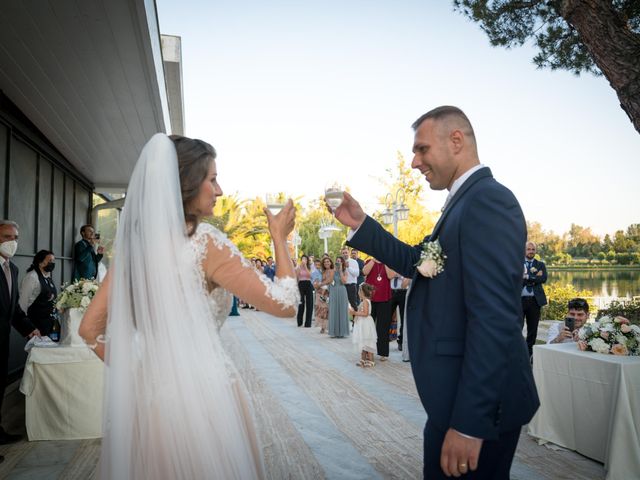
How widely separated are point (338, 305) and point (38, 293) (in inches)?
305

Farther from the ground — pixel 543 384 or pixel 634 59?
pixel 634 59

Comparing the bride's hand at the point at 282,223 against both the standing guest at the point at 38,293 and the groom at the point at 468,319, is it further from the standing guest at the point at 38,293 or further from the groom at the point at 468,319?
the standing guest at the point at 38,293

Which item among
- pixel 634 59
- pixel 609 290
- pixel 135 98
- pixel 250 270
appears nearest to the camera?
pixel 250 270

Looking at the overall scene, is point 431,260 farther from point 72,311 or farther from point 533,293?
point 533,293

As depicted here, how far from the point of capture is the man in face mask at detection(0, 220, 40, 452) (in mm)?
4805

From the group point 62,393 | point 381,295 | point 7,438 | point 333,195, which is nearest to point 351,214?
point 333,195

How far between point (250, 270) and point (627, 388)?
3621mm

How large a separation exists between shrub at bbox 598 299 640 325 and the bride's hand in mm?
12243

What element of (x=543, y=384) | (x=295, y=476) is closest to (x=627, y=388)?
(x=543, y=384)

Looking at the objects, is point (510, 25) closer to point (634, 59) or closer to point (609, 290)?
point (634, 59)

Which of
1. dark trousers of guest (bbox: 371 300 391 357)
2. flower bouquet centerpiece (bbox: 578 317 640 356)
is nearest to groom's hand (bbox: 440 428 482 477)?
flower bouquet centerpiece (bbox: 578 317 640 356)

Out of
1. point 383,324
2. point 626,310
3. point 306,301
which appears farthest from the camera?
point 306,301

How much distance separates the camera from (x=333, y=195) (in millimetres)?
2480

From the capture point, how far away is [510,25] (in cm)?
819
